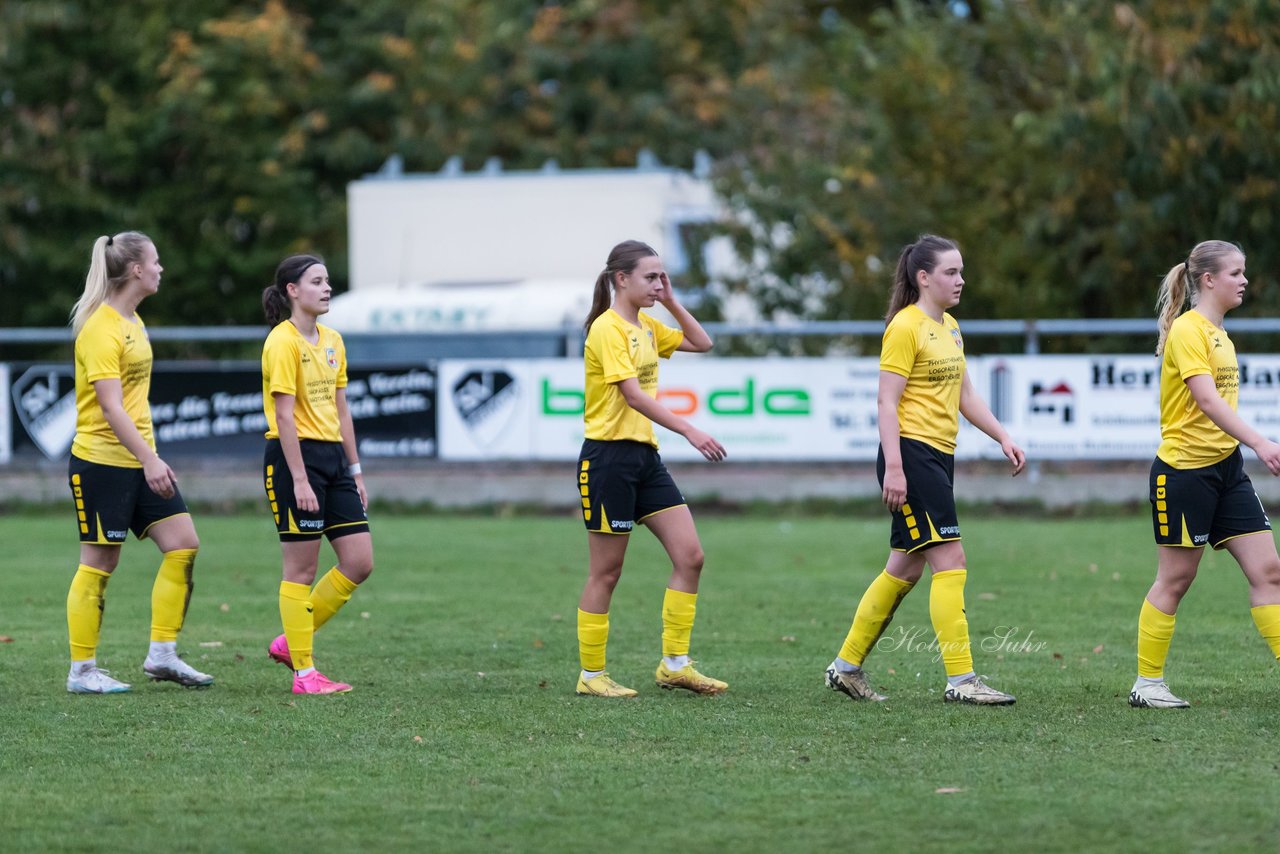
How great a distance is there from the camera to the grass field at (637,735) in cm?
514

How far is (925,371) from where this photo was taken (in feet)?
23.3

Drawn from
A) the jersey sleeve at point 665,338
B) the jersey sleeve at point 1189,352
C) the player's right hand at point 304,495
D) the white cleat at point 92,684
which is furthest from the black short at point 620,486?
the white cleat at point 92,684

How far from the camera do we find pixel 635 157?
105 ft

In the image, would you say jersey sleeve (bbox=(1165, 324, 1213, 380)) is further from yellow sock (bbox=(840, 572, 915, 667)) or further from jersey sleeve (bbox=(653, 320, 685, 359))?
jersey sleeve (bbox=(653, 320, 685, 359))

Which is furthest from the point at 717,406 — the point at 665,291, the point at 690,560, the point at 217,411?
the point at 690,560

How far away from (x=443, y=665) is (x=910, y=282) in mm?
3021

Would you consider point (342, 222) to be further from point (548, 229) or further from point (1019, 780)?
point (1019, 780)

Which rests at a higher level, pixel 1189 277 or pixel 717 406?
pixel 1189 277

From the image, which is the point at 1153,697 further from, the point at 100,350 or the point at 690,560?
the point at 100,350

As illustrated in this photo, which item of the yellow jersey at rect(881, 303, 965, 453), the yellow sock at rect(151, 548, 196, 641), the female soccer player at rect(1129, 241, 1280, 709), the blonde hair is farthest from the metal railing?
the yellow jersey at rect(881, 303, 965, 453)

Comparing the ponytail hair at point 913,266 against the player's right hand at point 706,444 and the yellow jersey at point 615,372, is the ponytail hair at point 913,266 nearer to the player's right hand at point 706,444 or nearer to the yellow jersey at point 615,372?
the player's right hand at point 706,444

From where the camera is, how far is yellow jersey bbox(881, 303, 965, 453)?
7.04 metres

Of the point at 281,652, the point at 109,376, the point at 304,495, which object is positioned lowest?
the point at 281,652

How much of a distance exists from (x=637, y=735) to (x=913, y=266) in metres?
2.28
